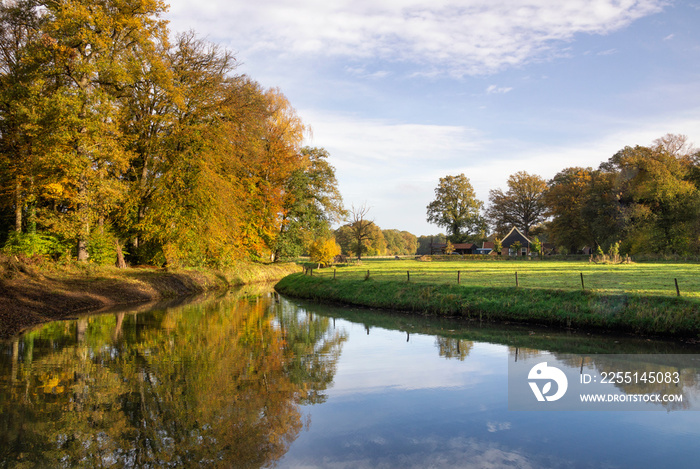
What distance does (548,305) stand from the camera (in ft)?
51.9

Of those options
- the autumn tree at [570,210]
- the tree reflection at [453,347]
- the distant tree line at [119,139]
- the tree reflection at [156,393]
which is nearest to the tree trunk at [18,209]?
the distant tree line at [119,139]

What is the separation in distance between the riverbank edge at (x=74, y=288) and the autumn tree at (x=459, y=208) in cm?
6178

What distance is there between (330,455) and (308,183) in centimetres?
3962

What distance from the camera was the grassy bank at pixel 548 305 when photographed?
1314 cm

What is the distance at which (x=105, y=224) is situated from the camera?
25203 mm

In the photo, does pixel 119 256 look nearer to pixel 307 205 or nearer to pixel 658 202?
pixel 307 205

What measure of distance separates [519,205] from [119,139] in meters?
74.3

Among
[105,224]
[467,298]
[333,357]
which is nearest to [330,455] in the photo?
[333,357]

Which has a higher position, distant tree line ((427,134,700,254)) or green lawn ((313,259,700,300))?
distant tree line ((427,134,700,254))

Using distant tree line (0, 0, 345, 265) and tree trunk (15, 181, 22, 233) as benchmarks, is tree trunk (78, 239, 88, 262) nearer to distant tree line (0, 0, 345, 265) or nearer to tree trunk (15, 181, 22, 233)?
distant tree line (0, 0, 345, 265)

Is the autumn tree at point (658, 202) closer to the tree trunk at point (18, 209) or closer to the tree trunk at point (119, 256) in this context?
the tree trunk at point (119, 256)

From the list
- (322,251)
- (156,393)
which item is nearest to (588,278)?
(156,393)

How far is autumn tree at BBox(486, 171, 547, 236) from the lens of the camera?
82500 millimetres

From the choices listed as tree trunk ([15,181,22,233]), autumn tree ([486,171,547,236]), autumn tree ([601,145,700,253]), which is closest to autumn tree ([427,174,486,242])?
autumn tree ([486,171,547,236])
